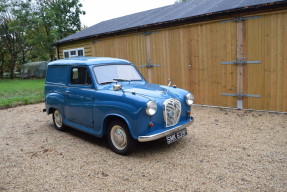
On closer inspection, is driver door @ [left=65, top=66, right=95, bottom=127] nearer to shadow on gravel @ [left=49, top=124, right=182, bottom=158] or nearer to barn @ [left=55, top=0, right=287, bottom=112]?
shadow on gravel @ [left=49, top=124, right=182, bottom=158]

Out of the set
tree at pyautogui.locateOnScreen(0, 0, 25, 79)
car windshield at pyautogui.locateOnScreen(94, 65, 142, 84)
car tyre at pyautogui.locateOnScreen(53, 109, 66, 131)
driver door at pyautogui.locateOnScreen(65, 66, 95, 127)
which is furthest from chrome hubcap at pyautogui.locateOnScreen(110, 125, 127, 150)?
tree at pyautogui.locateOnScreen(0, 0, 25, 79)

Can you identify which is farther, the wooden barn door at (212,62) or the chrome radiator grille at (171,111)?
the wooden barn door at (212,62)

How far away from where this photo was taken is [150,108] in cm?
398

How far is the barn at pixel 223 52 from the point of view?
22.8ft

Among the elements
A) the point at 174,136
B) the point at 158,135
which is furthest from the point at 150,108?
the point at 174,136

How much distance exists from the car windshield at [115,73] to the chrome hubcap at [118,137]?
42.0 inches

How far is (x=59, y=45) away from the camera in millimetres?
15195

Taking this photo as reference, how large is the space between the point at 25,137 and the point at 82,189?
335cm

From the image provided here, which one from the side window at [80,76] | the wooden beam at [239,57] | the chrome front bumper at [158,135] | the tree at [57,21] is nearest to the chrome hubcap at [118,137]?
the chrome front bumper at [158,135]

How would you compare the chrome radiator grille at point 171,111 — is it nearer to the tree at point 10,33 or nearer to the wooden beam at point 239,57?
the wooden beam at point 239,57

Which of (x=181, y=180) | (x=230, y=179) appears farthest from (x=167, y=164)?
(x=230, y=179)

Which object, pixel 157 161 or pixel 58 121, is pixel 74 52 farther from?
pixel 157 161

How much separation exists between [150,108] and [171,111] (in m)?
0.55

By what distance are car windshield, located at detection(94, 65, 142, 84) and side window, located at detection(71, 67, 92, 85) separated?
0.22 m
